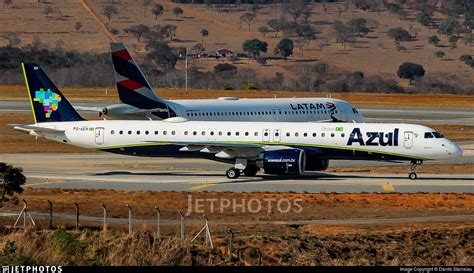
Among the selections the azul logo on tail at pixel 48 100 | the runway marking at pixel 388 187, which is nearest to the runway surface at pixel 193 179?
the runway marking at pixel 388 187

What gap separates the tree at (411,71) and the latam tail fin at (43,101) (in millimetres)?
136286

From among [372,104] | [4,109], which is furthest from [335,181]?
[372,104]

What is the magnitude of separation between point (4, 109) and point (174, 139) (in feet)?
189

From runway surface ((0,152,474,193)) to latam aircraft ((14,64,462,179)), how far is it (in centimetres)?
118

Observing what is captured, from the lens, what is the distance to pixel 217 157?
58.2m

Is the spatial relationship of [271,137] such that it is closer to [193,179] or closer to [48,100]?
[193,179]

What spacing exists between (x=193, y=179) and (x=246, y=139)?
12.0ft

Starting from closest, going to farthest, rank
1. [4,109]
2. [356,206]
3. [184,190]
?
[356,206] < [184,190] < [4,109]

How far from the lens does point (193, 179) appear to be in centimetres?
5772

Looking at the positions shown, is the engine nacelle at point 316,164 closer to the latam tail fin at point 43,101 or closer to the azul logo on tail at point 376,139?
the azul logo on tail at point 376,139

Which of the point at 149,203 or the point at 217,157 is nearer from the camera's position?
the point at 149,203

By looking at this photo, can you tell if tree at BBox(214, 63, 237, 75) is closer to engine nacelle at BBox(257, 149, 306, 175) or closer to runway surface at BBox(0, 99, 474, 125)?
runway surface at BBox(0, 99, 474, 125)

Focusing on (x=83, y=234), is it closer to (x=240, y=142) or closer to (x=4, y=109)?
(x=240, y=142)

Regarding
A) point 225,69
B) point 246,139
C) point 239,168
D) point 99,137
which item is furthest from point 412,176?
point 225,69
